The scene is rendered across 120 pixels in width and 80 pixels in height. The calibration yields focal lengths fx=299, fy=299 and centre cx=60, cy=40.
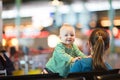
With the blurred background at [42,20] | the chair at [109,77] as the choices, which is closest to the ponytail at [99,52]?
the chair at [109,77]

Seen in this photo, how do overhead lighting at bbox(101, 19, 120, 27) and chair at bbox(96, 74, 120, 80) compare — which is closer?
chair at bbox(96, 74, 120, 80)

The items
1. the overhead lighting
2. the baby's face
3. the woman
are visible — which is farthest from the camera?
the overhead lighting

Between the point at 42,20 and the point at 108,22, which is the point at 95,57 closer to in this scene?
the point at 42,20

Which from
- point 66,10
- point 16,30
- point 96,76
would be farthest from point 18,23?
point 96,76

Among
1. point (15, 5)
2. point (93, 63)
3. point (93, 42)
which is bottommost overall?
point (93, 63)

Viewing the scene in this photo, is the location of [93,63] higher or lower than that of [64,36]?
lower

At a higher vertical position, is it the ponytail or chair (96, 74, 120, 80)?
the ponytail

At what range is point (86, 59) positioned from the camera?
1842mm

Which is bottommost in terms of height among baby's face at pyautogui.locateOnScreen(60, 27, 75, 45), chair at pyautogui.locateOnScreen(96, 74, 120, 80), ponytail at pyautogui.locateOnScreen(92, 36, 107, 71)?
chair at pyautogui.locateOnScreen(96, 74, 120, 80)

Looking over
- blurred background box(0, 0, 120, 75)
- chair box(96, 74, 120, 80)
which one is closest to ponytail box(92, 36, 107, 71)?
chair box(96, 74, 120, 80)

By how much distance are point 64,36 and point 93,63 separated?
0.41 m

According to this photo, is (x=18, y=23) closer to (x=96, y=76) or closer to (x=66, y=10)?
(x=66, y=10)

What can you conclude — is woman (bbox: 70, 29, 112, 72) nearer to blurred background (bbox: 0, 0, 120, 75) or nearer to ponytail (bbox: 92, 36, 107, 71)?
ponytail (bbox: 92, 36, 107, 71)

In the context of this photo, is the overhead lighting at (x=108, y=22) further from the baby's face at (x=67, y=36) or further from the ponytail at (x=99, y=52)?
the ponytail at (x=99, y=52)
